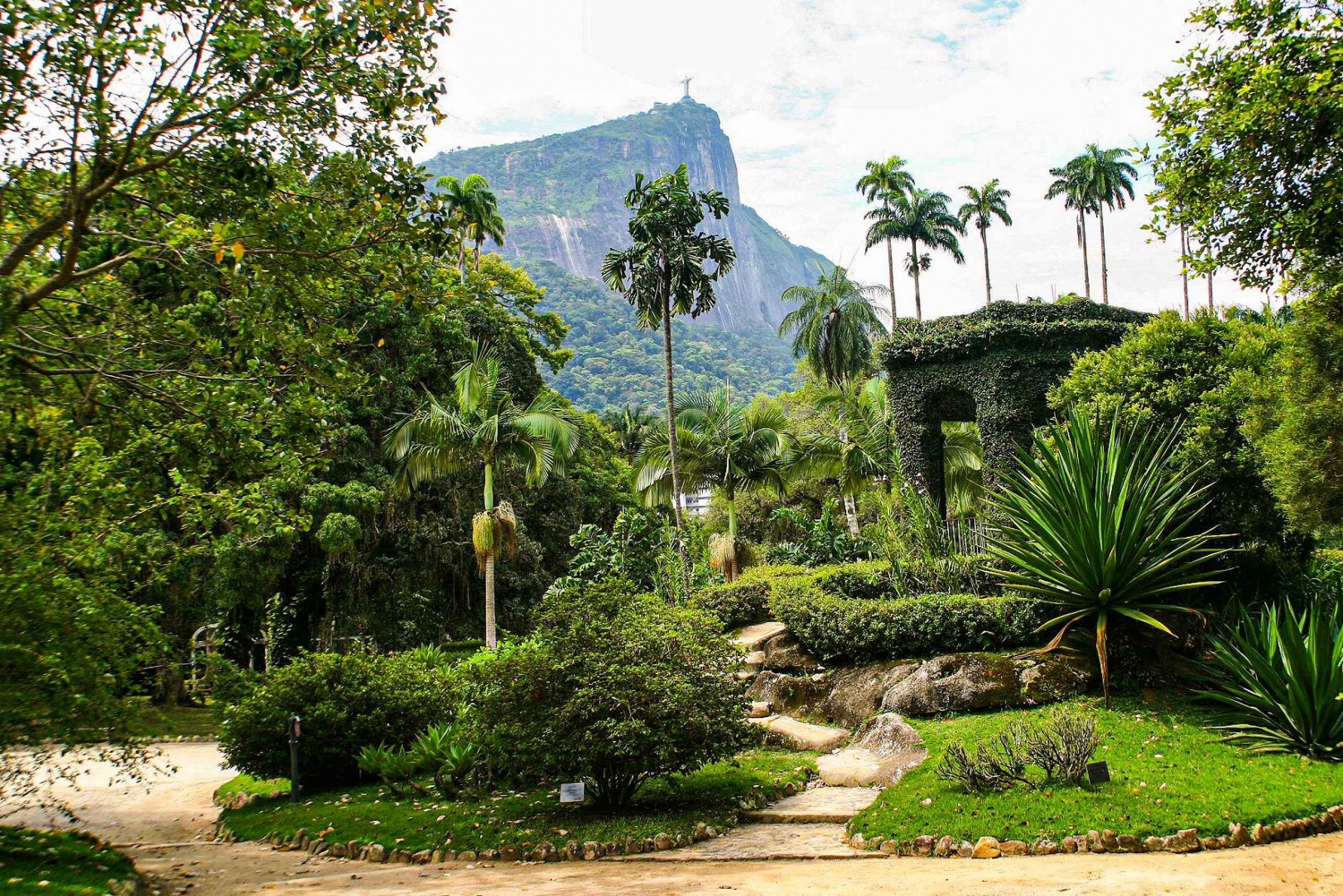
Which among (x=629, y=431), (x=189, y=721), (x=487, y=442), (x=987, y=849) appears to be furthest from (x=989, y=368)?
(x=629, y=431)

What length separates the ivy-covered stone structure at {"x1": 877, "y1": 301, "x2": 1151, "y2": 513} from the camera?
16.5 meters

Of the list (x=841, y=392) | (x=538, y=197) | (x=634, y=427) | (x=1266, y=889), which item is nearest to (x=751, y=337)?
(x=538, y=197)

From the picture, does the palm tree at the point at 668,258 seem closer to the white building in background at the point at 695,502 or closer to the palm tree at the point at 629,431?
the white building in background at the point at 695,502

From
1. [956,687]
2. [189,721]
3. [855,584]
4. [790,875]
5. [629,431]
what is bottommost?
[189,721]

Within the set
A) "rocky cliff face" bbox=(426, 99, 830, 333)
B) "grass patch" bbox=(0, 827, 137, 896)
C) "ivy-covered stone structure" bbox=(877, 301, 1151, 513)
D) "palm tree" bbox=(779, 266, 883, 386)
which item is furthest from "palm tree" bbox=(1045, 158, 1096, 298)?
"rocky cliff face" bbox=(426, 99, 830, 333)

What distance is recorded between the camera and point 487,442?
22.3 m

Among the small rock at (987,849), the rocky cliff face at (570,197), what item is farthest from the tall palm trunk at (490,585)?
the rocky cliff face at (570,197)

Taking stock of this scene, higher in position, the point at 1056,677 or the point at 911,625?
the point at 911,625

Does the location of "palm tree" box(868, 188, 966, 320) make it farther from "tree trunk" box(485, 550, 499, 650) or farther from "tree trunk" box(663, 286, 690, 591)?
"tree trunk" box(485, 550, 499, 650)

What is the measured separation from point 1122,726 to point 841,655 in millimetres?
4640

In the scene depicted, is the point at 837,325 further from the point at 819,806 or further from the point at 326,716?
the point at 819,806

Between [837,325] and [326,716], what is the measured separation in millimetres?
27523

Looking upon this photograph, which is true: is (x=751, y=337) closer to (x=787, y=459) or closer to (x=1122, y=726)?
(x=787, y=459)

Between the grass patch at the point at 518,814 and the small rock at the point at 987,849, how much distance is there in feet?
8.25
